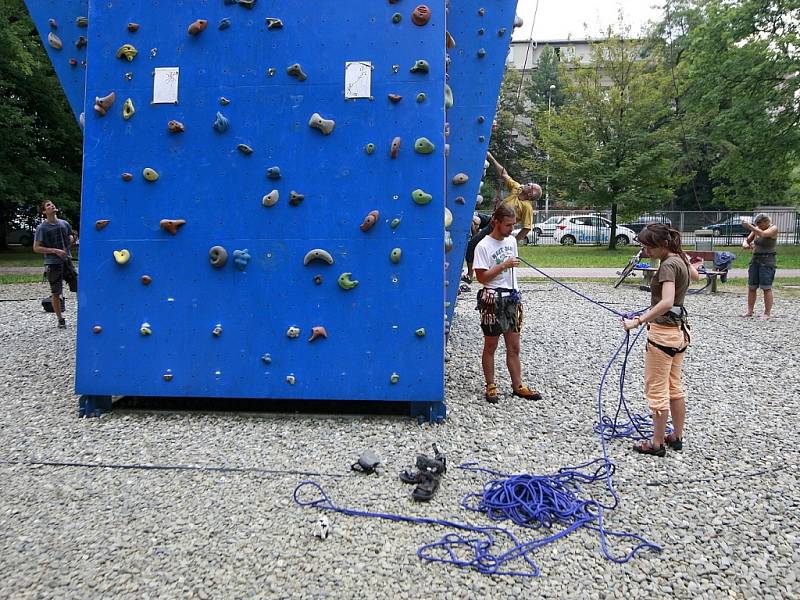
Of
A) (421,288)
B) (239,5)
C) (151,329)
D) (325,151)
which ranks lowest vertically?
(151,329)

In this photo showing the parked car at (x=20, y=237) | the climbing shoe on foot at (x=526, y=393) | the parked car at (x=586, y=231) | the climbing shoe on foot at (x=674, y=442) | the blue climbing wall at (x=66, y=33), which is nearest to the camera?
the climbing shoe on foot at (x=674, y=442)

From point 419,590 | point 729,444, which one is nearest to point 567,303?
point 729,444

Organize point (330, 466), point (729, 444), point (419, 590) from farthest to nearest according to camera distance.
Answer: point (729, 444) < point (330, 466) < point (419, 590)

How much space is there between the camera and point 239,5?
4914 mm

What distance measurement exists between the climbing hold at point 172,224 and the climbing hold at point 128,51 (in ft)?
4.16

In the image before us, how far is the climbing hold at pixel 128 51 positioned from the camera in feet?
16.3

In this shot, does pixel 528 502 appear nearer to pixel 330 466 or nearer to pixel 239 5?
pixel 330 466

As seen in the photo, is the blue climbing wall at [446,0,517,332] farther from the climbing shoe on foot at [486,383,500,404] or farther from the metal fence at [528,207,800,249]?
the metal fence at [528,207,800,249]

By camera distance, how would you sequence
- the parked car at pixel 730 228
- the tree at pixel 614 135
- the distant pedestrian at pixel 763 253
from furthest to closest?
1. the parked car at pixel 730 228
2. the tree at pixel 614 135
3. the distant pedestrian at pixel 763 253

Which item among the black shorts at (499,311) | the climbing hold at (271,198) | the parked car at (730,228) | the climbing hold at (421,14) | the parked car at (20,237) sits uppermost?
the climbing hold at (421,14)

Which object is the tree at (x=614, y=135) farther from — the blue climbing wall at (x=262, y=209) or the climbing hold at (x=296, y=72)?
the climbing hold at (x=296, y=72)

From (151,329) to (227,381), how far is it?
0.71 m

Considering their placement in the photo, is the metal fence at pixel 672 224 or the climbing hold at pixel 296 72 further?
the metal fence at pixel 672 224

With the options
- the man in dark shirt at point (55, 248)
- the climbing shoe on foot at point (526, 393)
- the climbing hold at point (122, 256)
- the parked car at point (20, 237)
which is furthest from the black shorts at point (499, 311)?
the parked car at point (20, 237)
